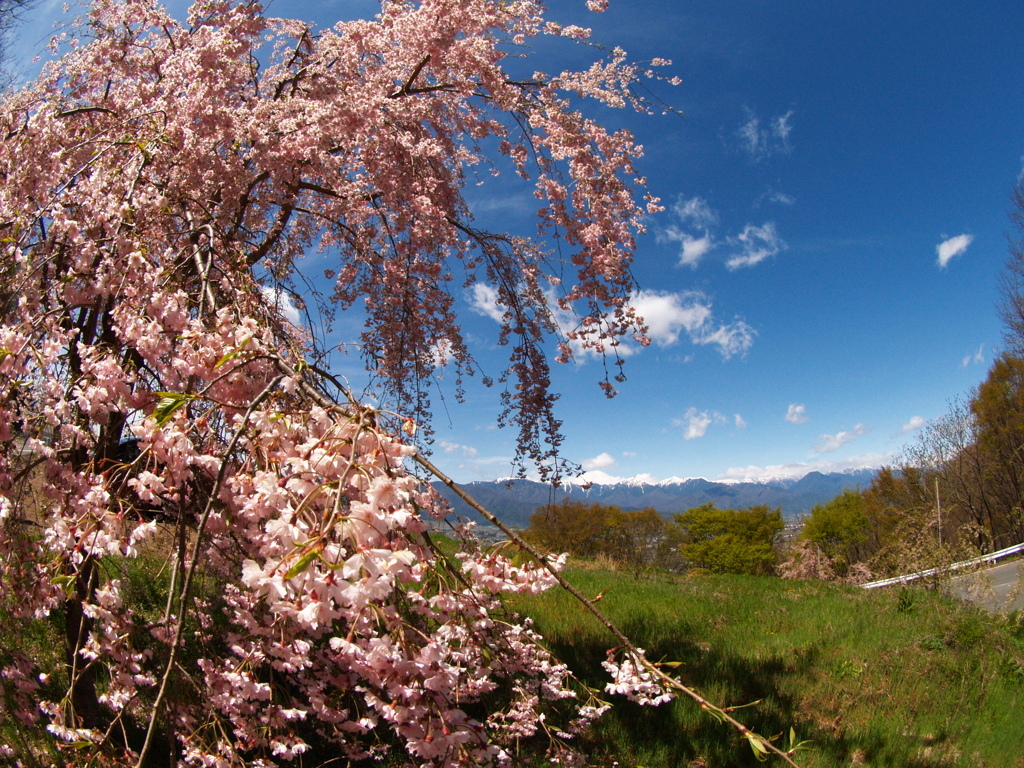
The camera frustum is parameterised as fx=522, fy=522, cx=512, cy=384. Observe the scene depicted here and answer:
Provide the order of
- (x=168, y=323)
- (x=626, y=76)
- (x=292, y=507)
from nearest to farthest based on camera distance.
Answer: (x=292, y=507)
(x=168, y=323)
(x=626, y=76)

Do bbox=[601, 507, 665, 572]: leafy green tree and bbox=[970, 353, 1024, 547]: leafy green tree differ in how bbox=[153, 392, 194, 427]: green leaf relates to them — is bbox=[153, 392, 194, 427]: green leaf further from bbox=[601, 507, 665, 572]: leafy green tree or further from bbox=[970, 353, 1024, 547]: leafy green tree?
bbox=[970, 353, 1024, 547]: leafy green tree

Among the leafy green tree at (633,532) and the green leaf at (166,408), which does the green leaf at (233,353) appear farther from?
the leafy green tree at (633,532)

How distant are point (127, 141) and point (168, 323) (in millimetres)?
1179

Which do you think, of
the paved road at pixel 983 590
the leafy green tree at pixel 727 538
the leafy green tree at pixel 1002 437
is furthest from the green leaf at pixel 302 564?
the leafy green tree at pixel 727 538

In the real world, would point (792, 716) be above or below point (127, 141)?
below

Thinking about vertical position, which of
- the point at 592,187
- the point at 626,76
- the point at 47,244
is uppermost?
the point at 626,76

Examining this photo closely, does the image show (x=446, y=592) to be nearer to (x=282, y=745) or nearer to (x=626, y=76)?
(x=282, y=745)

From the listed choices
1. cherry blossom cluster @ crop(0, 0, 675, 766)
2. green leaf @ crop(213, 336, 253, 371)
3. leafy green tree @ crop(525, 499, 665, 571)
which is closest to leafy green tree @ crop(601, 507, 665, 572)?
leafy green tree @ crop(525, 499, 665, 571)

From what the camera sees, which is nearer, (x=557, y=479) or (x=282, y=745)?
(x=282, y=745)

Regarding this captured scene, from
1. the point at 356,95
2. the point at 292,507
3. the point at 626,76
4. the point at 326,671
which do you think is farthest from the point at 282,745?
the point at 626,76

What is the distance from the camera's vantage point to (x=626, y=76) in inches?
171

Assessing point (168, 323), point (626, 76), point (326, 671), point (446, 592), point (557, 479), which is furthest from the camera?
point (557, 479)

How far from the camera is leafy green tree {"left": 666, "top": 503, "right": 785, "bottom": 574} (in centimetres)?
2777

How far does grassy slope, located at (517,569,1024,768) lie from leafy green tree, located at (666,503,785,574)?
22562mm
